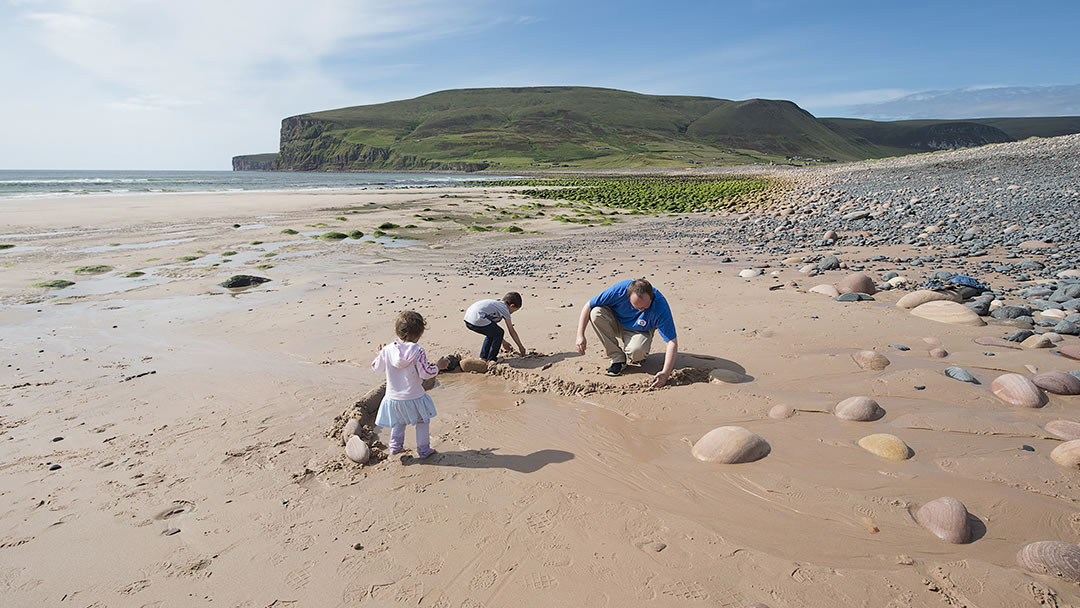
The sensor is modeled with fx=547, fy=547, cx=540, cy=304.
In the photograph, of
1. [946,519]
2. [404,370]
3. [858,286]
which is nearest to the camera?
[946,519]

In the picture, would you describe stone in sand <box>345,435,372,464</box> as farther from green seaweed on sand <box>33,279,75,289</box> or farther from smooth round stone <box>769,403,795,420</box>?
green seaweed on sand <box>33,279,75,289</box>

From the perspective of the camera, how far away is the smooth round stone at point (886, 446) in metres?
4.20

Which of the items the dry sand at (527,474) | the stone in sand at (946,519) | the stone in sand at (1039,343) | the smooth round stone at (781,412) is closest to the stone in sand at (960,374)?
the dry sand at (527,474)

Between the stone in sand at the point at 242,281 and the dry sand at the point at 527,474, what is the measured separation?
291cm

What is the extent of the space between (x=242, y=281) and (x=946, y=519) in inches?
494

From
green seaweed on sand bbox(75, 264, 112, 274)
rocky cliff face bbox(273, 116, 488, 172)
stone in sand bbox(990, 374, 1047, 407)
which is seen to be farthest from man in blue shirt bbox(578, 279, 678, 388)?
rocky cliff face bbox(273, 116, 488, 172)

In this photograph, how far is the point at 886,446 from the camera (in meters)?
4.27

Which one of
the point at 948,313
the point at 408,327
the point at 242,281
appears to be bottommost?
the point at 948,313

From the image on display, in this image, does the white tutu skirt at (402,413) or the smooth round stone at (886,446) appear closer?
the smooth round stone at (886,446)

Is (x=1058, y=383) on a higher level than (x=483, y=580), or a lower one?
higher

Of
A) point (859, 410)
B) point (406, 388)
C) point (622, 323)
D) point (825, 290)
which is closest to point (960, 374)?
point (859, 410)

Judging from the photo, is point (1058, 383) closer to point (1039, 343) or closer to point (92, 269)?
point (1039, 343)

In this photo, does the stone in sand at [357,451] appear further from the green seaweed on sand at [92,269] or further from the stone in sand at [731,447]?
the green seaweed on sand at [92,269]

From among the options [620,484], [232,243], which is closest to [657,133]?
[232,243]
